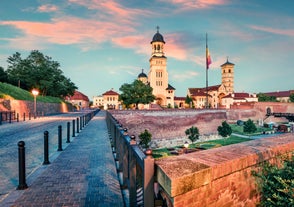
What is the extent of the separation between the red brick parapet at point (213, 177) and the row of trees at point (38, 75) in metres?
44.1

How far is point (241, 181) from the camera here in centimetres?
305

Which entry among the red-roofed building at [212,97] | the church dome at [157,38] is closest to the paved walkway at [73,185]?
the church dome at [157,38]

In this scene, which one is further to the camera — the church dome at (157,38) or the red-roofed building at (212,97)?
the red-roofed building at (212,97)

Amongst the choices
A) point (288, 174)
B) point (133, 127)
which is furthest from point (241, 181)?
point (133, 127)

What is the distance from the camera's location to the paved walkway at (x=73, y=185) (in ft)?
11.7

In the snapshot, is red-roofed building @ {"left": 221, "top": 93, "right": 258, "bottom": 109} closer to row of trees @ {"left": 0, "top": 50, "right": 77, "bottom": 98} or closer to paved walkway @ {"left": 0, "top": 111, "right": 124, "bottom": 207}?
row of trees @ {"left": 0, "top": 50, "right": 77, "bottom": 98}

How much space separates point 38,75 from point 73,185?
48.0m

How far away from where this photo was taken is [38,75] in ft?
146

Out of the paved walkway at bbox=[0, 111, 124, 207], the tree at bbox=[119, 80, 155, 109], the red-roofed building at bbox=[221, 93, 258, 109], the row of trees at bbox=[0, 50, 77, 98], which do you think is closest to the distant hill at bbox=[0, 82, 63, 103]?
the row of trees at bbox=[0, 50, 77, 98]

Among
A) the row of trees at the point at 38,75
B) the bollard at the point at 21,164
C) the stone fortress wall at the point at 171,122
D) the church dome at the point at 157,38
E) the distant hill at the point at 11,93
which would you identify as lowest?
the stone fortress wall at the point at 171,122

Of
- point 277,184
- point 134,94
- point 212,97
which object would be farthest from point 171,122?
point 212,97

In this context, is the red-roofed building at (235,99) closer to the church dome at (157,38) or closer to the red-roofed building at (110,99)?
the church dome at (157,38)

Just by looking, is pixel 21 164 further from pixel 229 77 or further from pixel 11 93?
→ pixel 229 77

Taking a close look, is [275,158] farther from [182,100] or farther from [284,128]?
[182,100]
